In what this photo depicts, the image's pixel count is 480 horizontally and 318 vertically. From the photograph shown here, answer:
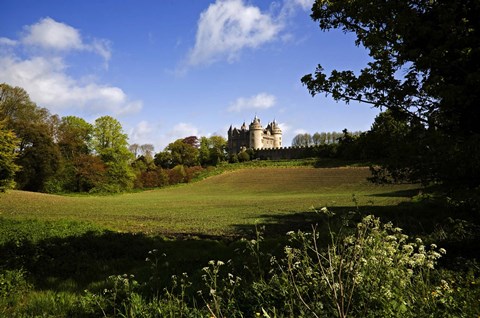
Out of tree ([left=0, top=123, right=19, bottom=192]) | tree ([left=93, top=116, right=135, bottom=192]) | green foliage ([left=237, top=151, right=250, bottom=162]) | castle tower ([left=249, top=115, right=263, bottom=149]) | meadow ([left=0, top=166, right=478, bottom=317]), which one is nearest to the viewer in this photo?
meadow ([left=0, top=166, right=478, bottom=317])

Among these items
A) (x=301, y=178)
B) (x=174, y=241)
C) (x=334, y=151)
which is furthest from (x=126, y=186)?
(x=174, y=241)

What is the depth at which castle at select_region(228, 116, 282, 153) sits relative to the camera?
126 meters

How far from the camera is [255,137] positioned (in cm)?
12575

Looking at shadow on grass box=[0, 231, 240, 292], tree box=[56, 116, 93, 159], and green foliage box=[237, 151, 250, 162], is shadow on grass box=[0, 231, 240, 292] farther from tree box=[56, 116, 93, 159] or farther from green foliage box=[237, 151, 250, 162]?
green foliage box=[237, 151, 250, 162]

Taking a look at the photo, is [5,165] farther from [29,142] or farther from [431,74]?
[431,74]

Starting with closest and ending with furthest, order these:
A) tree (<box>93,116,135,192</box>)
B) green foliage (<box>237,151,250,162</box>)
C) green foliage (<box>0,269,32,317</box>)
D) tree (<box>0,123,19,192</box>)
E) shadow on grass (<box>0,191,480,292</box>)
Answer: green foliage (<box>0,269,32,317</box>) → shadow on grass (<box>0,191,480,292</box>) → tree (<box>0,123,19,192</box>) → tree (<box>93,116,135,192</box>) → green foliage (<box>237,151,250,162</box>)

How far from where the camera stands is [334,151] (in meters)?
69.1

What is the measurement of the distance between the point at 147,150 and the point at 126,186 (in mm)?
56330

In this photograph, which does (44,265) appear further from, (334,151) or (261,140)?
(261,140)

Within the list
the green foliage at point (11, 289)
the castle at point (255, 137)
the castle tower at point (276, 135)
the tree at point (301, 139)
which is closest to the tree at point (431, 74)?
the green foliage at point (11, 289)

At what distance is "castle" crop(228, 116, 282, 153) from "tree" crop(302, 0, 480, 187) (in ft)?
378

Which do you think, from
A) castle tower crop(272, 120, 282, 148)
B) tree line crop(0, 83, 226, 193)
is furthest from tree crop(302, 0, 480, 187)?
castle tower crop(272, 120, 282, 148)

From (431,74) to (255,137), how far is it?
118 metres

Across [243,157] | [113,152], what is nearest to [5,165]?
[113,152]
